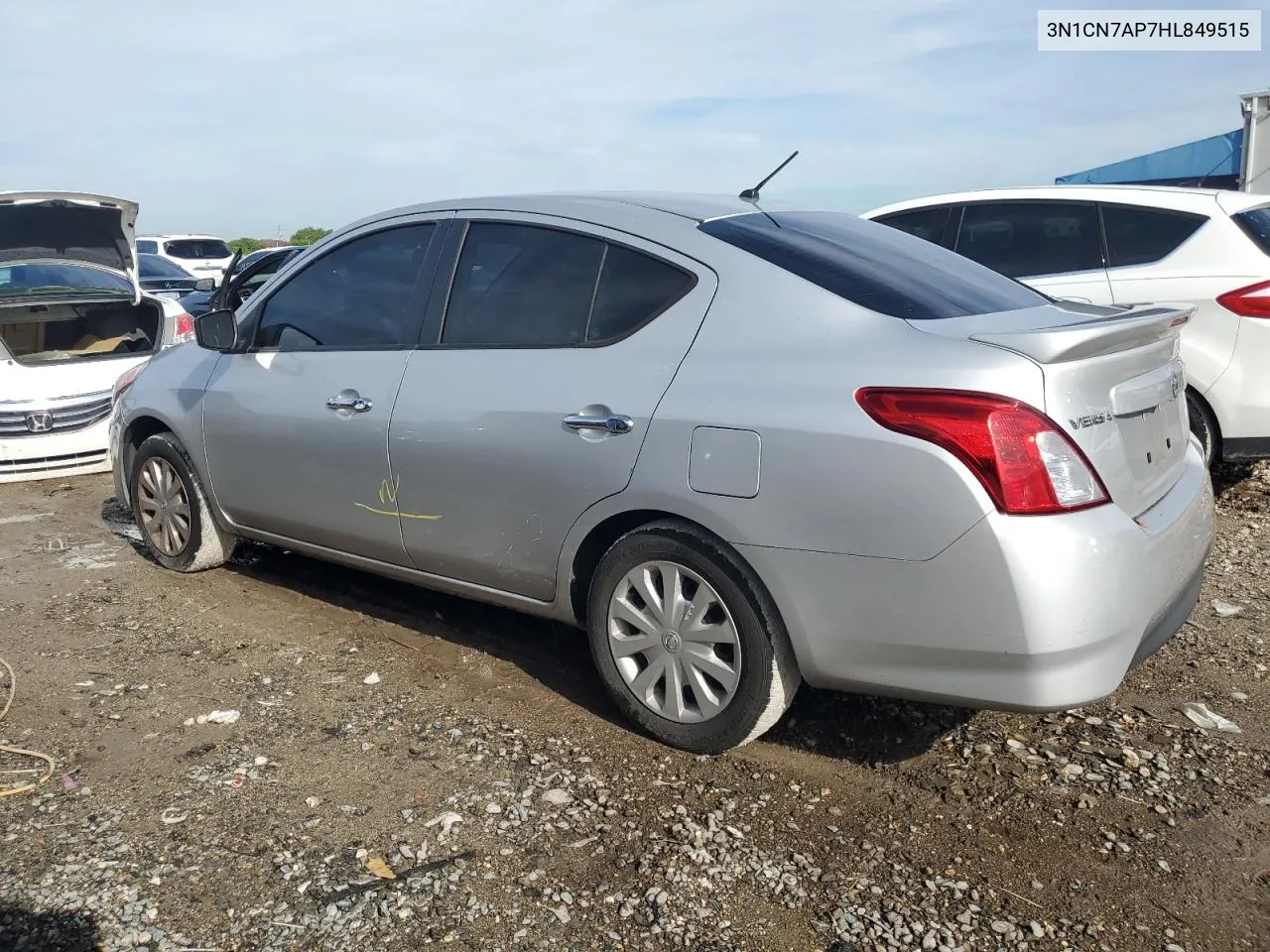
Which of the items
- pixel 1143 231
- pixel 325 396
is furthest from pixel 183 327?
pixel 1143 231

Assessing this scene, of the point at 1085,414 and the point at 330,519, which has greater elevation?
the point at 1085,414

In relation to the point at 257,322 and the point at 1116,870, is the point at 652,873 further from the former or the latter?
the point at 257,322

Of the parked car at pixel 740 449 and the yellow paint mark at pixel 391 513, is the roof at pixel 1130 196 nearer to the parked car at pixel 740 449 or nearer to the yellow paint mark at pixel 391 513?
the parked car at pixel 740 449

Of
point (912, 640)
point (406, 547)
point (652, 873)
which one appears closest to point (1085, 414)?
point (912, 640)

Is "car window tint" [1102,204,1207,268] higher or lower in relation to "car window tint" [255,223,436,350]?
lower

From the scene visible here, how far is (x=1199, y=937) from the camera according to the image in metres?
2.43

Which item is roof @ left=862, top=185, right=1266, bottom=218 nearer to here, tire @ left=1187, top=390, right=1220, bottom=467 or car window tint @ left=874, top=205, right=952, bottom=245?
car window tint @ left=874, top=205, right=952, bottom=245

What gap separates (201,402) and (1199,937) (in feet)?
13.7

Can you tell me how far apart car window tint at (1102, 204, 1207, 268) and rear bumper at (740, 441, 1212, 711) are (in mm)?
3431

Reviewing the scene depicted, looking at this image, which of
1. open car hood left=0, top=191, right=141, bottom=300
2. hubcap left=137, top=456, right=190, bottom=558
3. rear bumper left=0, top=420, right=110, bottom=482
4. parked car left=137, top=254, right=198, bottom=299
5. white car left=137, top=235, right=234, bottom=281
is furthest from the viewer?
white car left=137, top=235, right=234, bottom=281

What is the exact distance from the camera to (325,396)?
13.5 feet

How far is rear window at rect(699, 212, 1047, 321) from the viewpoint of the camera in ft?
9.98

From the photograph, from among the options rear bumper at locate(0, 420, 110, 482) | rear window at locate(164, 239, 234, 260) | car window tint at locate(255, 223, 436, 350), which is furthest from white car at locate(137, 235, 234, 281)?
car window tint at locate(255, 223, 436, 350)

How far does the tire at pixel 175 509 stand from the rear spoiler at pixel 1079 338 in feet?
12.0
